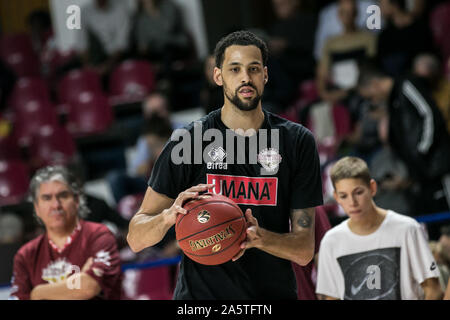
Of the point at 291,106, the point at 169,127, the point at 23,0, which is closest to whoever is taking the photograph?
the point at 169,127

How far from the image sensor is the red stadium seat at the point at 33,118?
27.9 feet

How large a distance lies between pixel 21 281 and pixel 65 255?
270 millimetres

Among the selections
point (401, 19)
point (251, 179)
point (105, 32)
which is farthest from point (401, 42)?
point (251, 179)

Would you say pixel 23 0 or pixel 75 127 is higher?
pixel 23 0

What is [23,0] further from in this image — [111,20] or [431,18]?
[431,18]

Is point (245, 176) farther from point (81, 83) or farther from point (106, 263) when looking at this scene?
point (81, 83)

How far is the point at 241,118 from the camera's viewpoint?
10.1 feet

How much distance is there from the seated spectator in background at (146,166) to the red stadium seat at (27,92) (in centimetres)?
259

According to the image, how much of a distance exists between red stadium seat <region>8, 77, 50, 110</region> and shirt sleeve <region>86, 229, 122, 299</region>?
17.8 feet

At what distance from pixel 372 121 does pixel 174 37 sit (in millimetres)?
3105

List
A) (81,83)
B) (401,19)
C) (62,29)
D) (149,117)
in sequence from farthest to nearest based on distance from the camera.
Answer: (62,29) < (81,83) < (401,19) < (149,117)
